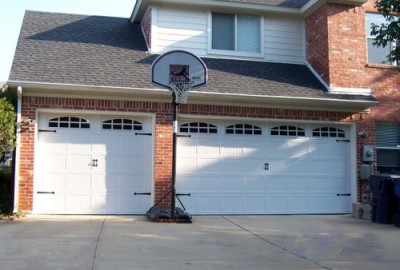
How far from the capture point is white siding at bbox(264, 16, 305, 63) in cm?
1476

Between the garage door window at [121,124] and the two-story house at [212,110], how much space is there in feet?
0.09

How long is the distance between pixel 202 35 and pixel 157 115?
10.8 feet

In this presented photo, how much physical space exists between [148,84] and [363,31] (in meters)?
6.60

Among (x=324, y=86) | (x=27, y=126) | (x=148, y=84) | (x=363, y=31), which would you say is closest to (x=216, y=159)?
(x=148, y=84)

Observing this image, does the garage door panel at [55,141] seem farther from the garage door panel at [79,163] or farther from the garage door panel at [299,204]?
the garage door panel at [299,204]

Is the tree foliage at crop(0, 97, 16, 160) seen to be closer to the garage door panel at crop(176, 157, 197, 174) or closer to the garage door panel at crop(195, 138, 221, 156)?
the garage door panel at crop(176, 157, 197, 174)

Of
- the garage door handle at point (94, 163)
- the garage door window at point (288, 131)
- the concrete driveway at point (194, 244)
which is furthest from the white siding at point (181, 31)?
the concrete driveway at point (194, 244)

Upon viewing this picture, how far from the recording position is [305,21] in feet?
49.7

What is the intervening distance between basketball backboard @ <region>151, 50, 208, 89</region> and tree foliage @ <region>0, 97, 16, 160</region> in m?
3.34

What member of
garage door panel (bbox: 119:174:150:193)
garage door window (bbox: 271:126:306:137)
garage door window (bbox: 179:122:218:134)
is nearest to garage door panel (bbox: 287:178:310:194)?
garage door window (bbox: 271:126:306:137)

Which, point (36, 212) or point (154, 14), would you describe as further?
point (154, 14)

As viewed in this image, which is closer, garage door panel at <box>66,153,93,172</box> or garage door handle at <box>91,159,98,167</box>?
garage door panel at <box>66,153,93,172</box>

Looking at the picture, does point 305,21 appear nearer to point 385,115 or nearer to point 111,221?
point 385,115

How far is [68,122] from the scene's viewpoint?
12000 mm
